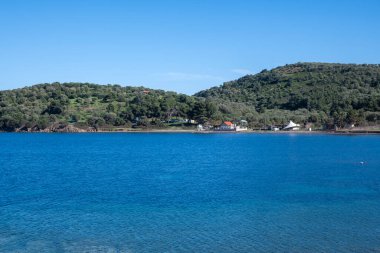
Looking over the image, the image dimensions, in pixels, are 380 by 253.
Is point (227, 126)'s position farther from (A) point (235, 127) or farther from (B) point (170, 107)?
(B) point (170, 107)

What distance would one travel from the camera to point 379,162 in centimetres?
4878

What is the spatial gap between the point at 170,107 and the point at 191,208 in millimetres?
102521

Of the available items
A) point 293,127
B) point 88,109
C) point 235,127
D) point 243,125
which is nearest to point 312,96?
point 293,127

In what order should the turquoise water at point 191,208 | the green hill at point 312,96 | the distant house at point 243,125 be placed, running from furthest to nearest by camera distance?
the distant house at point 243,125
the green hill at point 312,96
the turquoise water at point 191,208

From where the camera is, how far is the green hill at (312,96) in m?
118

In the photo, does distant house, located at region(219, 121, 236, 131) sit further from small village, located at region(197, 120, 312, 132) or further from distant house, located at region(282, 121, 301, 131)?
distant house, located at region(282, 121, 301, 131)

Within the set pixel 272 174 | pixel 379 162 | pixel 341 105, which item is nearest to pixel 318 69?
pixel 341 105

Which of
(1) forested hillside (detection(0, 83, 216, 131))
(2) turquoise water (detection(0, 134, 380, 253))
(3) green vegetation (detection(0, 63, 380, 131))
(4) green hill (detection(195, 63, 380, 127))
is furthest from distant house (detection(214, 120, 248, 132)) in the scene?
(2) turquoise water (detection(0, 134, 380, 253))

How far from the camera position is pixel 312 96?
460ft

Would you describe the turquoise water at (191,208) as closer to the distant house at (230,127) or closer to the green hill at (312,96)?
the green hill at (312,96)

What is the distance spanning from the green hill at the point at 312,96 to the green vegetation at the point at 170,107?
22 cm

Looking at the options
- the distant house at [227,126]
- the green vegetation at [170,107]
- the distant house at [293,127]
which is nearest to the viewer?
the distant house at [293,127]

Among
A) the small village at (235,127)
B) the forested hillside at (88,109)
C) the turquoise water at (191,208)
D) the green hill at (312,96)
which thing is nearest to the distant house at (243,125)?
the small village at (235,127)

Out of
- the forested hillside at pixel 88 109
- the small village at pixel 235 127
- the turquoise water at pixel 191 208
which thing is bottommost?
the turquoise water at pixel 191 208
